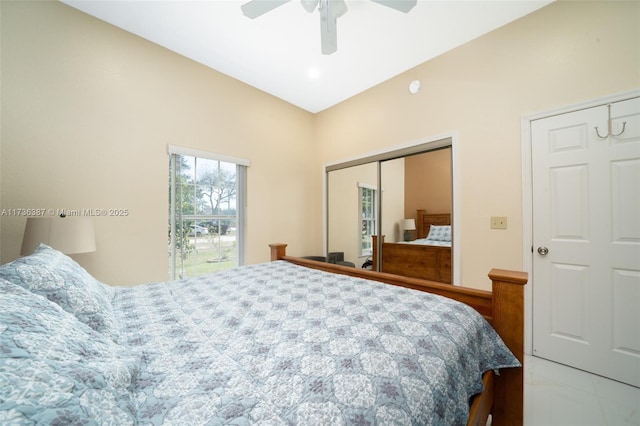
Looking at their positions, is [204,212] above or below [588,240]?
above

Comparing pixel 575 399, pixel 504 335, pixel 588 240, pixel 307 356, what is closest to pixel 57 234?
pixel 307 356

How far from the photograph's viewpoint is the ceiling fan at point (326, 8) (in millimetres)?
1742

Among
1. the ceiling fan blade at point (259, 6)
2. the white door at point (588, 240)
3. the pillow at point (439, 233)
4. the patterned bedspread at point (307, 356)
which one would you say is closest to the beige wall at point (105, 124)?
the patterned bedspread at point (307, 356)

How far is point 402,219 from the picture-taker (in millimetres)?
2980

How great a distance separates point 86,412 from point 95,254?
91.2 inches

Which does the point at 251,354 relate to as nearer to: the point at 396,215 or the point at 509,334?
the point at 509,334

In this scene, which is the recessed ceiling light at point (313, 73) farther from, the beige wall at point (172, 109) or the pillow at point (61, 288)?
the pillow at point (61, 288)

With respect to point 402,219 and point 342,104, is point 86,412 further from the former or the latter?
point 342,104

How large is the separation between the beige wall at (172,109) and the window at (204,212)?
142 mm

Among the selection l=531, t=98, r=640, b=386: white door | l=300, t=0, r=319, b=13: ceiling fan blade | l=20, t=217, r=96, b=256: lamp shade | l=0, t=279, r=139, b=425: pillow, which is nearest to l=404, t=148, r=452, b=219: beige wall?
l=531, t=98, r=640, b=386: white door

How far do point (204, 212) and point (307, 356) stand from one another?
8.45 feet

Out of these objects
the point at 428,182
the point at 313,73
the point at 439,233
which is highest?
the point at 313,73

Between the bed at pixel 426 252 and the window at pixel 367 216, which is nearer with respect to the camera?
the bed at pixel 426 252

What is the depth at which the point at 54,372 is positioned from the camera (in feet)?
1.54
